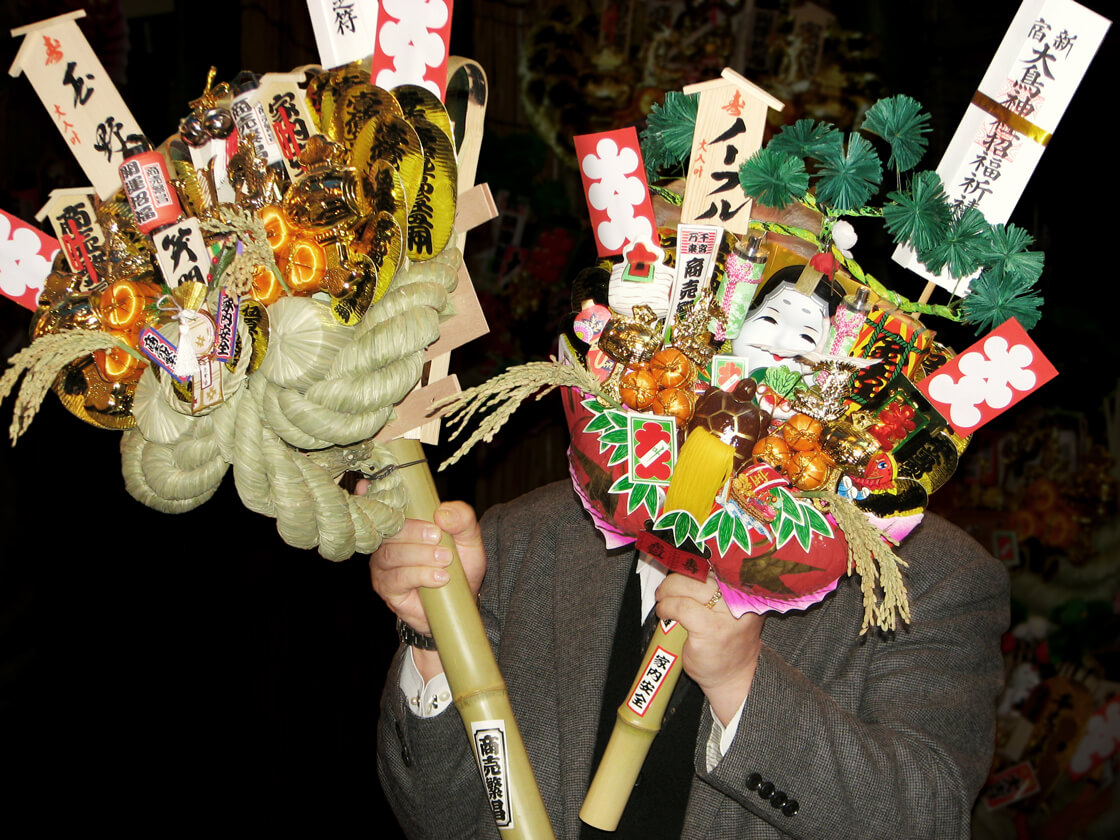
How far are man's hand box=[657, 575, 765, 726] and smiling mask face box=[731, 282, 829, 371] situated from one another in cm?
27

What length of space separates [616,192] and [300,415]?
0.39 m

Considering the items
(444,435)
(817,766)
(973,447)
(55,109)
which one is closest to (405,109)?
(55,109)

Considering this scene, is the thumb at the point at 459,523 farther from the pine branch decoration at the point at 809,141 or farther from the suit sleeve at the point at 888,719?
the pine branch decoration at the point at 809,141

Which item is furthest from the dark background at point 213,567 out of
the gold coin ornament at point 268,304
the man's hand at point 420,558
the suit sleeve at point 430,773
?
the gold coin ornament at point 268,304

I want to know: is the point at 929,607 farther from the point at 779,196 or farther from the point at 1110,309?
the point at 1110,309

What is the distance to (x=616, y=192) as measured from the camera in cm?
98

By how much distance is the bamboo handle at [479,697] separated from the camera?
104cm

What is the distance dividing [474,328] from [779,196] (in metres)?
0.34

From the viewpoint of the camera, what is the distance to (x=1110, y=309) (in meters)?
2.68

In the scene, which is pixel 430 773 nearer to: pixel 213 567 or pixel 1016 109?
pixel 1016 109

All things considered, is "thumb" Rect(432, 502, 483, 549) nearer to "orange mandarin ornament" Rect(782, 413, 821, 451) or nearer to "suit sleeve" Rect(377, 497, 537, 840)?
"suit sleeve" Rect(377, 497, 537, 840)

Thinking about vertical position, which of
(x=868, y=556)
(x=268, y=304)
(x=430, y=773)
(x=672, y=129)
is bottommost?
(x=430, y=773)

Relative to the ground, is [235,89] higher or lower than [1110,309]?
higher

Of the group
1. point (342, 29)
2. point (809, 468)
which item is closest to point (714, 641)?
point (809, 468)
